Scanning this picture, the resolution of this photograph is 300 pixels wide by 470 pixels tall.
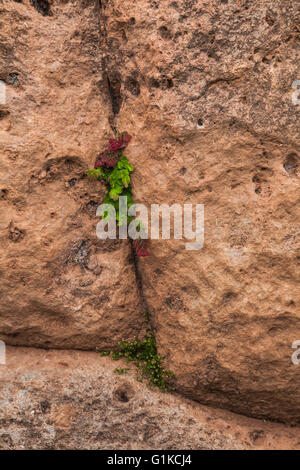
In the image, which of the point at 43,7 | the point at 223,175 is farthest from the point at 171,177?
the point at 43,7

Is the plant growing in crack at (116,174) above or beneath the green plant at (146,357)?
above

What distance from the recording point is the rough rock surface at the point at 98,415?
516cm

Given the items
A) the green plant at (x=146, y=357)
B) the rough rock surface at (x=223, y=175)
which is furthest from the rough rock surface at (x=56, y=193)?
the rough rock surface at (x=223, y=175)

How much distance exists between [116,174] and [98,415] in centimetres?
275

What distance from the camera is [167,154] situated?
504 cm

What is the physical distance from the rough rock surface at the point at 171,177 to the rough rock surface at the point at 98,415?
230 millimetres

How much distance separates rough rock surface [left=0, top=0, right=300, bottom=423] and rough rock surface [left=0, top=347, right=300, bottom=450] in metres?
0.23

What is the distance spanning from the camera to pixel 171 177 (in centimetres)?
506

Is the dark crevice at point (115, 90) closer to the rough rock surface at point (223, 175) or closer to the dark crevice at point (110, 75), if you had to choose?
the dark crevice at point (110, 75)

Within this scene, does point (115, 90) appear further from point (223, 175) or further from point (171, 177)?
point (223, 175)

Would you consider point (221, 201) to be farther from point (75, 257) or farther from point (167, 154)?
point (75, 257)

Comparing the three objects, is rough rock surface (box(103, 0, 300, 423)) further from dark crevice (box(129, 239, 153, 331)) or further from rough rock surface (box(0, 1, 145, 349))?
rough rock surface (box(0, 1, 145, 349))

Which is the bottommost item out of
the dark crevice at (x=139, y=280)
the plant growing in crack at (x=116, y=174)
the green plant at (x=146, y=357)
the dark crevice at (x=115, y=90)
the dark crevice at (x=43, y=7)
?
the green plant at (x=146, y=357)

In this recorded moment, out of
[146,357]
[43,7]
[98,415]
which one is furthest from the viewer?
[146,357]
